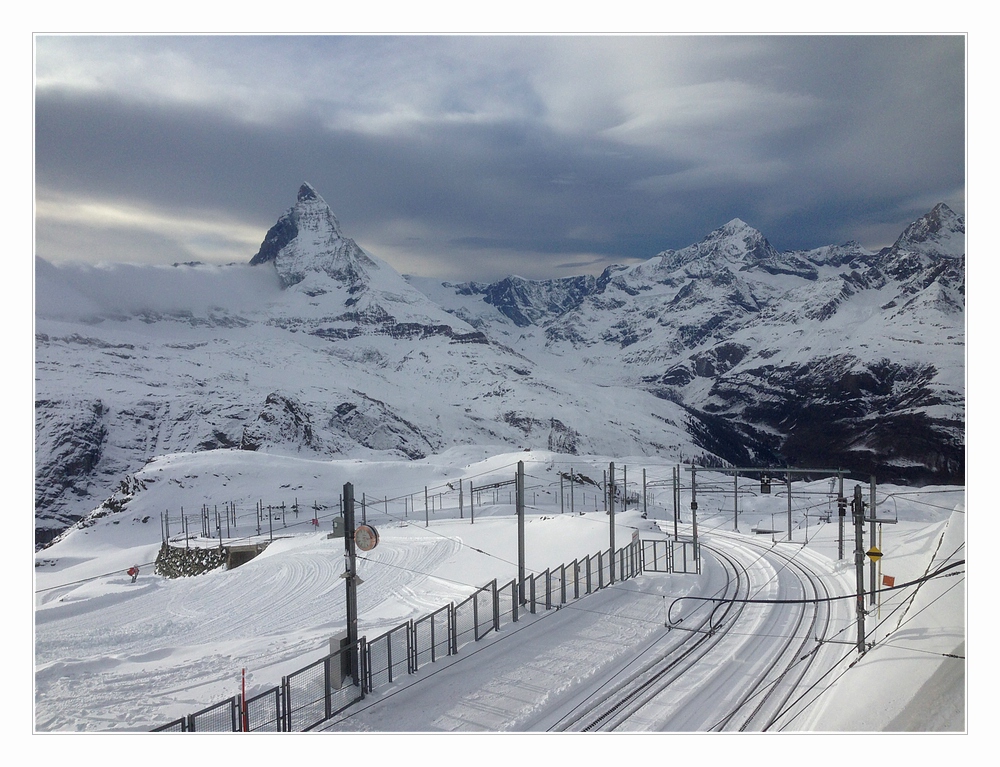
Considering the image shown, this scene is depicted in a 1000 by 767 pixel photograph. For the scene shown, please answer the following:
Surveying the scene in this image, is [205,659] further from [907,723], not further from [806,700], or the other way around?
[907,723]

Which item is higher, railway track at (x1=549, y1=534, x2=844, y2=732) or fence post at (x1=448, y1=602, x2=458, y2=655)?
fence post at (x1=448, y1=602, x2=458, y2=655)

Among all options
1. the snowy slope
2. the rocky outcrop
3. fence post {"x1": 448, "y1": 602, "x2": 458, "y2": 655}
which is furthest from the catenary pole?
the rocky outcrop

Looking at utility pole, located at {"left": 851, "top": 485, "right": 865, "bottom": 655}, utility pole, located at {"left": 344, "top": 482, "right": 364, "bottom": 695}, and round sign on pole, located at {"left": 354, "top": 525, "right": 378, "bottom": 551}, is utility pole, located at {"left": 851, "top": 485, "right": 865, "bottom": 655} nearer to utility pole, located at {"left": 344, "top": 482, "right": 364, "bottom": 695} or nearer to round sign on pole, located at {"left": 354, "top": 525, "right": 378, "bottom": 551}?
round sign on pole, located at {"left": 354, "top": 525, "right": 378, "bottom": 551}

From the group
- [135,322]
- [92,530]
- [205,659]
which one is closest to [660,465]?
[92,530]

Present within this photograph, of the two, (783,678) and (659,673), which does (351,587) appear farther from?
(783,678)

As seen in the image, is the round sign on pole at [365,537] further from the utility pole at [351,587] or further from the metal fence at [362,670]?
the metal fence at [362,670]

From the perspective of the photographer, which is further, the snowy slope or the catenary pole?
the catenary pole

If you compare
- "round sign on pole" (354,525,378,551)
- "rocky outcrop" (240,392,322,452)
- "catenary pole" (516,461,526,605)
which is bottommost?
"rocky outcrop" (240,392,322,452)

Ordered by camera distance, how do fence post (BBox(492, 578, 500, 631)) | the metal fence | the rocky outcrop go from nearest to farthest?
the metal fence
fence post (BBox(492, 578, 500, 631))
the rocky outcrop

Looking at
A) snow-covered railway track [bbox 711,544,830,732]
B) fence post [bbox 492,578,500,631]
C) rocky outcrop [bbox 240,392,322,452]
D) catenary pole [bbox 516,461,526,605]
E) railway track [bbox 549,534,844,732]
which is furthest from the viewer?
rocky outcrop [bbox 240,392,322,452]

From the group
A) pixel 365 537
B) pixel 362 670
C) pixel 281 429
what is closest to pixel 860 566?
pixel 365 537
